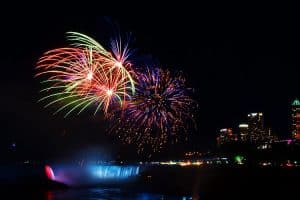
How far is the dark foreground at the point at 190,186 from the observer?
3922 centimetres

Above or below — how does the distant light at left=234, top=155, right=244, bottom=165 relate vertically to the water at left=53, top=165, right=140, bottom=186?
above

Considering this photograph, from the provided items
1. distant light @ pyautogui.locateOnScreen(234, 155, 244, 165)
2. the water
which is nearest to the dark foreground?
the water

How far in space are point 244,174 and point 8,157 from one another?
249ft

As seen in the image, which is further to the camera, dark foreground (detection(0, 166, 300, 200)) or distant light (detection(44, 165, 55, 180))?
distant light (detection(44, 165, 55, 180))

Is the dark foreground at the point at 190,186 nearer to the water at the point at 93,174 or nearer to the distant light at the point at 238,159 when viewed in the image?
the water at the point at 93,174

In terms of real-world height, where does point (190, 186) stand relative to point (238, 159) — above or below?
below

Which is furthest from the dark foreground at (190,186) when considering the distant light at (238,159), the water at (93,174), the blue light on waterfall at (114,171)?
the distant light at (238,159)

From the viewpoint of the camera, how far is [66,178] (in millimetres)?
62906

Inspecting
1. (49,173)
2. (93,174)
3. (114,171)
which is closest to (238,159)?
(114,171)

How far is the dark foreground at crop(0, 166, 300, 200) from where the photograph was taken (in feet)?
129

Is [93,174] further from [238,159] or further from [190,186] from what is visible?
[238,159]

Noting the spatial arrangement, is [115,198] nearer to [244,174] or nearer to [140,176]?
[244,174]

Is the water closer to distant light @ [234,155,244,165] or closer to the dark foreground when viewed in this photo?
the dark foreground

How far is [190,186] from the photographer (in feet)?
157
